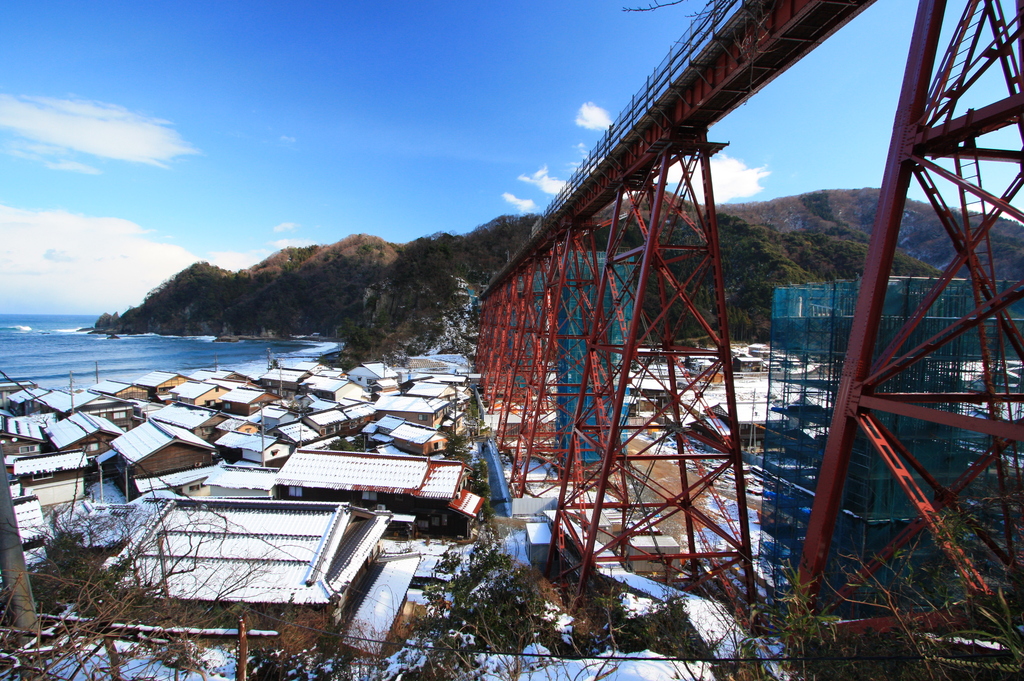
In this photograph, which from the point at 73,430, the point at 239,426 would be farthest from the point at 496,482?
the point at 73,430

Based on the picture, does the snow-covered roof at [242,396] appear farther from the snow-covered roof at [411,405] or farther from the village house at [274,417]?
the snow-covered roof at [411,405]

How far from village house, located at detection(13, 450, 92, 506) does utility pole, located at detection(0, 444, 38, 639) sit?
11.9 m

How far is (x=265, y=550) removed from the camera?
6617 millimetres

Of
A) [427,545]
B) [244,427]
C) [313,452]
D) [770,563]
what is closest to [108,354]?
[244,427]

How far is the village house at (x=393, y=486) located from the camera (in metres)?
10.0

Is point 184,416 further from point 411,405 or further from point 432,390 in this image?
point 432,390

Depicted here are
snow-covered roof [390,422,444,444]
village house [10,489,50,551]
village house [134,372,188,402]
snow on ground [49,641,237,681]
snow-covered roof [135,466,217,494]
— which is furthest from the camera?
village house [134,372,188,402]

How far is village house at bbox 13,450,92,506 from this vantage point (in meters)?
11.4

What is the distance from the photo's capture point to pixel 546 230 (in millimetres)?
10500

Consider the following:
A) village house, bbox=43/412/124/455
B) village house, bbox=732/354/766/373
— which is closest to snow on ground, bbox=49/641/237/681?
village house, bbox=43/412/124/455

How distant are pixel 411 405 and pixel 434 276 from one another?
78.6 ft

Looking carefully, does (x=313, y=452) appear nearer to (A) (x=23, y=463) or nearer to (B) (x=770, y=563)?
(A) (x=23, y=463)

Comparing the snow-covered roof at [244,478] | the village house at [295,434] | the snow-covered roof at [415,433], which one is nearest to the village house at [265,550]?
the snow-covered roof at [244,478]

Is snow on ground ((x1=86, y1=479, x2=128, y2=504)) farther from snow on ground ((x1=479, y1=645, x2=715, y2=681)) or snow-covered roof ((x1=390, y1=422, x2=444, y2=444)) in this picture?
snow on ground ((x1=479, y1=645, x2=715, y2=681))
